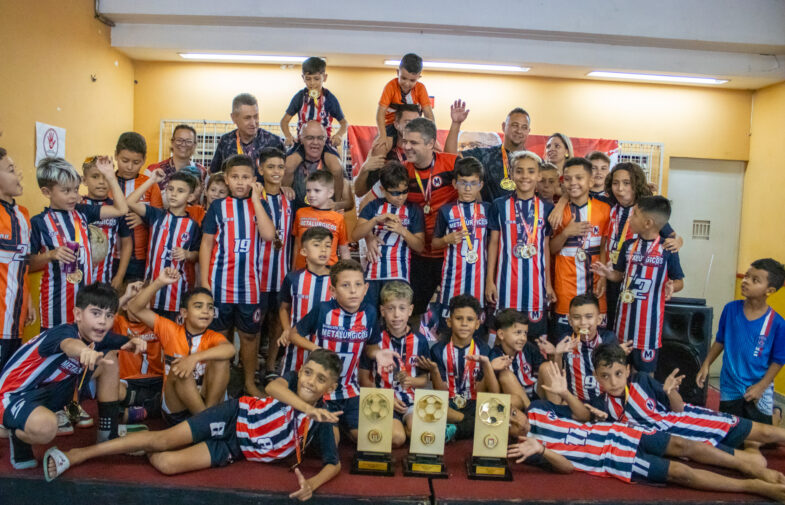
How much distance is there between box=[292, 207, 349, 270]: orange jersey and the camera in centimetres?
410

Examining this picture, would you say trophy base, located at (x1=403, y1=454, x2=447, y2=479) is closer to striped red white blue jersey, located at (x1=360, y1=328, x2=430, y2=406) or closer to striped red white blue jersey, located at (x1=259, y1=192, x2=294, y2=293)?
striped red white blue jersey, located at (x1=360, y1=328, x2=430, y2=406)

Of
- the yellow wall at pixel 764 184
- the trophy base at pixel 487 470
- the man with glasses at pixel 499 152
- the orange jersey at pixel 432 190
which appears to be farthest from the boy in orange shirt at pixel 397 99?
the yellow wall at pixel 764 184

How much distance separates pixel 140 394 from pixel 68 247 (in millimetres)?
1059

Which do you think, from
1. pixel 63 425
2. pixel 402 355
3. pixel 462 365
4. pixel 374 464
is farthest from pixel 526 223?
pixel 63 425

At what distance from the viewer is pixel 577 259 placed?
4094mm

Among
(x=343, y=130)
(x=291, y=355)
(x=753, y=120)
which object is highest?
(x=753, y=120)

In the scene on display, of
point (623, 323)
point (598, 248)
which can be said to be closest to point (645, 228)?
point (598, 248)

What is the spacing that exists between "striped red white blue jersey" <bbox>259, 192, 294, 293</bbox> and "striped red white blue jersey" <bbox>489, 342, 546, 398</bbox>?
1640mm

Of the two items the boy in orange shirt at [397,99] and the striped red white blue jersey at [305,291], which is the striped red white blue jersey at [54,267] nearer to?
the striped red white blue jersey at [305,291]

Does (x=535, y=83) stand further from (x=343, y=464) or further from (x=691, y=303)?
(x=343, y=464)

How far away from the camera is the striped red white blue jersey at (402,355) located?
351cm

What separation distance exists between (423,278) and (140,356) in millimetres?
2170

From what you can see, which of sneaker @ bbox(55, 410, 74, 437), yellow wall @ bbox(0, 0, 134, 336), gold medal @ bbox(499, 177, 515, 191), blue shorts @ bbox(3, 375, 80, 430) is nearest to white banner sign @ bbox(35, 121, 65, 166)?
yellow wall @ bbox(0, 0, 134, 336)

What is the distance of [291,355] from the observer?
364 cm
